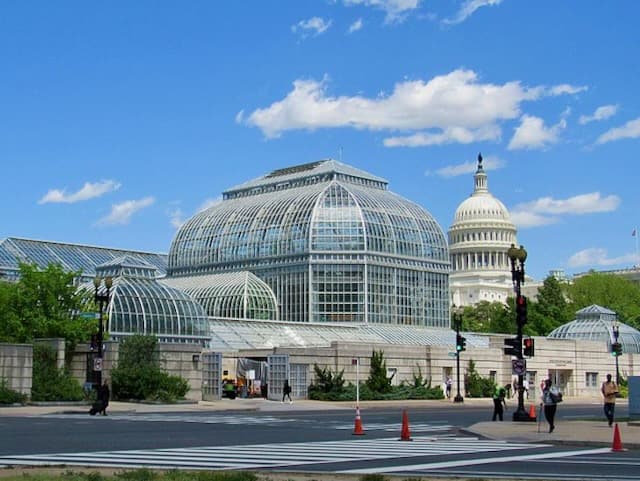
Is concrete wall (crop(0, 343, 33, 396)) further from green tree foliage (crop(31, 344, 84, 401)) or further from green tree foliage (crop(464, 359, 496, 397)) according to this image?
green tree foliage (crop(464, 359, 496, 397))

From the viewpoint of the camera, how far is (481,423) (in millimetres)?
36594

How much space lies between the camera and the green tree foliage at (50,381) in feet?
166

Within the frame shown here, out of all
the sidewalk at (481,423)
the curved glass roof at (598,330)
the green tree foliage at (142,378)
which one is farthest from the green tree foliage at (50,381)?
the curved glass roof at (598,330)

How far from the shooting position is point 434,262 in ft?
318

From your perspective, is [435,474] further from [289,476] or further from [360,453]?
[360,453]

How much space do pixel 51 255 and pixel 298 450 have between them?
251 feet

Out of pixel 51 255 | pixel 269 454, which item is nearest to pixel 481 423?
pixel 269 454

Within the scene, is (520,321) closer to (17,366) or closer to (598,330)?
(17,366)

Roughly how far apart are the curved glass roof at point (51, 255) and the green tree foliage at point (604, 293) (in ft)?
187

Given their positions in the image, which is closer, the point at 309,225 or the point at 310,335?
the point at 310,335

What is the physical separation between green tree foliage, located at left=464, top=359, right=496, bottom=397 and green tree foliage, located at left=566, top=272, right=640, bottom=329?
5569cm

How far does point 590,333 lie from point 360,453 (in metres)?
74.5

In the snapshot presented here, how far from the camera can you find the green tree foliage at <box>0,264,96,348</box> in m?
55.9

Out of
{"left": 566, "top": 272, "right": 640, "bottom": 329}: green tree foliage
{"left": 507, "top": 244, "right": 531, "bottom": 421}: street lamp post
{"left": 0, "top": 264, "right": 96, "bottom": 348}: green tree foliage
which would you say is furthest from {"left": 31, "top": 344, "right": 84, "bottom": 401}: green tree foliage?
{"left": 566, "top": 272, "right": 640, "bottom": 329}: green tree foliage
